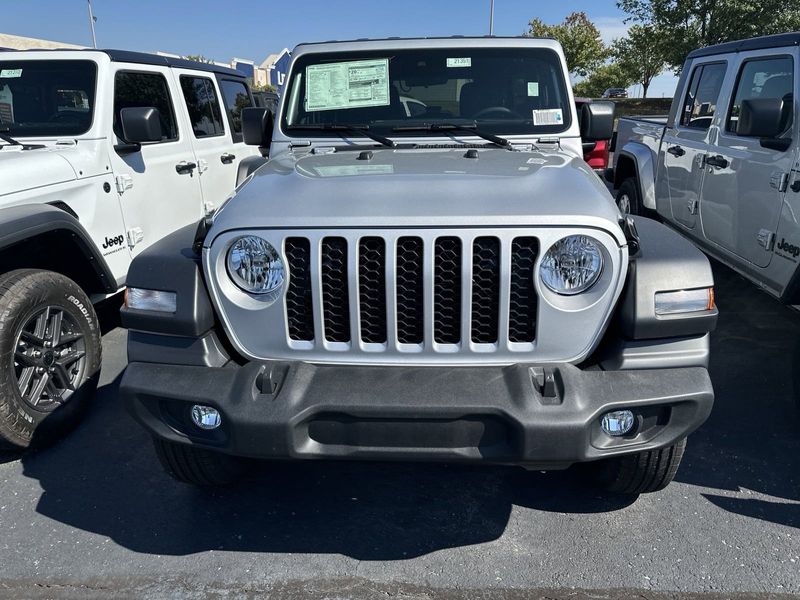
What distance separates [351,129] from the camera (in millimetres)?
3418

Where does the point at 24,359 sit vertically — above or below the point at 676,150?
below

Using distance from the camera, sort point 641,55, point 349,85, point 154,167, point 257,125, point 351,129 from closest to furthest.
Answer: point 351,129 < point 349,85 < point 257,125 < point 154,167 < point 641,55

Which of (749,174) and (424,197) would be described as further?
(749,174)

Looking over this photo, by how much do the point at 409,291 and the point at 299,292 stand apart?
400 millimetres

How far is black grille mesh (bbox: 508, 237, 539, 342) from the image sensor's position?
214 centimetres

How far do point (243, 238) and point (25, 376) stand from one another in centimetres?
184

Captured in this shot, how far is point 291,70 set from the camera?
369cm

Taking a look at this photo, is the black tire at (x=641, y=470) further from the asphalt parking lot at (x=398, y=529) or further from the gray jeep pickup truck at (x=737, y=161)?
the gray jeep pickup truck at (x=737, y=161)

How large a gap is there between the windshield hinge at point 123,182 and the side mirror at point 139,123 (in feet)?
1.07

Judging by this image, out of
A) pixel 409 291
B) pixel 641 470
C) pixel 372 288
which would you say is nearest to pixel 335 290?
pixel 372 288

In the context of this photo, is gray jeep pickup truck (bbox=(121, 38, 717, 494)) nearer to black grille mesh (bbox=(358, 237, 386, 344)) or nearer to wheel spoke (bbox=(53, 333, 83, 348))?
black grille mesh (bbox=(358, 237, 386, 344))

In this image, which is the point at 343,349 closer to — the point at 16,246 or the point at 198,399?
the point at 198,399

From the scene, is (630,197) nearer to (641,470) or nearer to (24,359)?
(641,470)

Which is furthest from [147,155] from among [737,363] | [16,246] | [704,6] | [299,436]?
[704,6]
